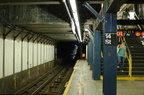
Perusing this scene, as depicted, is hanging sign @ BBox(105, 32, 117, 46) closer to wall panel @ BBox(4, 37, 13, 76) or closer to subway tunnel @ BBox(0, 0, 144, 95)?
subway tunnel @ BBox(0, 0, 144, 95)

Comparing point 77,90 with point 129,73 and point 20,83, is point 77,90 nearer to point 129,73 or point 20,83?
point 129,73

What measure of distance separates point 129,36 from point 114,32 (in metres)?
9.32

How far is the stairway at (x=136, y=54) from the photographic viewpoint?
973cm

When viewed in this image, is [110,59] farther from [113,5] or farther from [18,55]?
[18,55]

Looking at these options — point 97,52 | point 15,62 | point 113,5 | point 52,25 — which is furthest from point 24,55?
point 113,5

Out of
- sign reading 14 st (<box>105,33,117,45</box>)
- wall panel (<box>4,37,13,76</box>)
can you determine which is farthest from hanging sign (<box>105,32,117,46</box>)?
wall panel (<box>4,37,13,76</box>)

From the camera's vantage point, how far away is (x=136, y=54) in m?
11.1

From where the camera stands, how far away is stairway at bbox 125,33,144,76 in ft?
31.9

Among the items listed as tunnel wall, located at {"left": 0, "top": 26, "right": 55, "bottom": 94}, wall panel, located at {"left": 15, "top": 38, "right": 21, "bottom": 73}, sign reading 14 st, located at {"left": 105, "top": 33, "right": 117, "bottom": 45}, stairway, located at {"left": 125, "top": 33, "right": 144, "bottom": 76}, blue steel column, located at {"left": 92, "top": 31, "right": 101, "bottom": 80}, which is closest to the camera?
sign reading 14 st, located at {"left": 105, "top": 33, "right": 117, "bottom": 45}

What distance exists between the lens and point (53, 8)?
9.16m

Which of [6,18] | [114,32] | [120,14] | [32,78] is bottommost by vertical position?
[32,78]

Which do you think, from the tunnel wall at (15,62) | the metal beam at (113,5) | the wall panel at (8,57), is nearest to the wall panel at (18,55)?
the tunnel wall at (15,62)

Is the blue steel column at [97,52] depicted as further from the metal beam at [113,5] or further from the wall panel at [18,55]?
the wall panel at [18,55]

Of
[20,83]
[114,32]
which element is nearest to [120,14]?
[20,83]
